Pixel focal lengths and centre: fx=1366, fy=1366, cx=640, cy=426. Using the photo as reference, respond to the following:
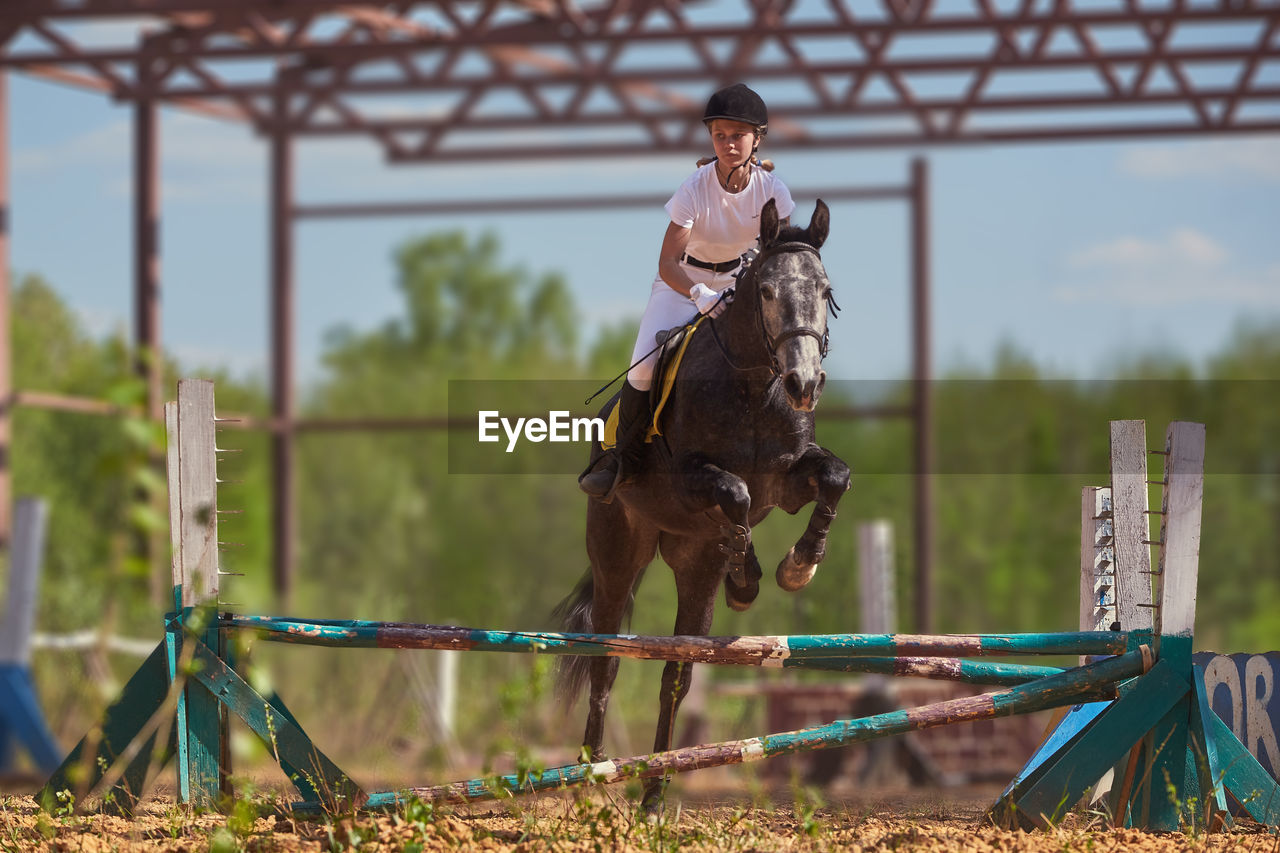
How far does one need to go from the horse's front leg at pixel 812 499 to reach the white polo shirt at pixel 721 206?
2.62ft

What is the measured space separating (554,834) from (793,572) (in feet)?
4.01

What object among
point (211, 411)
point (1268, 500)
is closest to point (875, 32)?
point (211, 411)

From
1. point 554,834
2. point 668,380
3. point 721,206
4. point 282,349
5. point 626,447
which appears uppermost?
point 282,349

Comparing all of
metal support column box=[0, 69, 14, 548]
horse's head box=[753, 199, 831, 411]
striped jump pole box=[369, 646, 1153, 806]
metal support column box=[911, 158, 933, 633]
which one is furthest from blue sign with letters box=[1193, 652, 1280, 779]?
metal support column box=[0, 69, 14, 548]

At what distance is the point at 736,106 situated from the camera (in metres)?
4.41

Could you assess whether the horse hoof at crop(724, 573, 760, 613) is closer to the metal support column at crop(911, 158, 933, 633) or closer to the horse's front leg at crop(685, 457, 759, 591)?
the horse's front leg at crop(685, 457, 759, 591)

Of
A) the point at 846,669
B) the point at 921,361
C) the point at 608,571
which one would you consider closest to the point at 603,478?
the point at 608,571

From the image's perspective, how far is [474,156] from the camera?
1306cm

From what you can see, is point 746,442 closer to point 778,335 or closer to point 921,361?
point 778,335

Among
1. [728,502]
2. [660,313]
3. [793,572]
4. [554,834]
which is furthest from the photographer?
[660,313]

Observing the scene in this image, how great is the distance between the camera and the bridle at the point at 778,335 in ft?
13.3

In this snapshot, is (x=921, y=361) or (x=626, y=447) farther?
(x=921, y=361)

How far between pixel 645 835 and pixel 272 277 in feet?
34.2

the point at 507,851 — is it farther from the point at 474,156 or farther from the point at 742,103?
the point at 474,156
